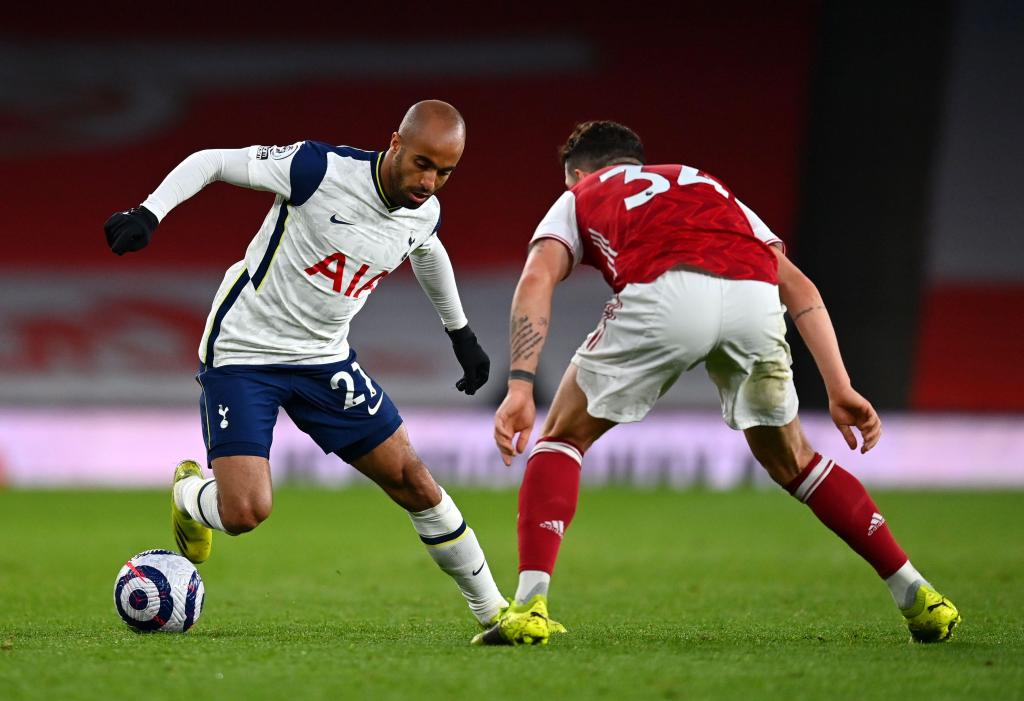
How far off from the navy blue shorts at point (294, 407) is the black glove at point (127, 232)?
2.18 feet

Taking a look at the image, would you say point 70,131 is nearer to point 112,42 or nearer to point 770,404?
point 112,42

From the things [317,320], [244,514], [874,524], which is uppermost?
Answer: [317,320]

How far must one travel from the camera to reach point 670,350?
14.4 ft

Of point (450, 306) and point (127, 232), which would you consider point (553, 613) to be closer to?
point (450, 306)

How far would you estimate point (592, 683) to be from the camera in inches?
145

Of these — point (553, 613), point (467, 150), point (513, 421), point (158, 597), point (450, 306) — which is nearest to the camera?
point (513, 421)

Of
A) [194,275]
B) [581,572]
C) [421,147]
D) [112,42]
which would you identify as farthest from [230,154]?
[112,42]

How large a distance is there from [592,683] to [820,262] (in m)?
14.0

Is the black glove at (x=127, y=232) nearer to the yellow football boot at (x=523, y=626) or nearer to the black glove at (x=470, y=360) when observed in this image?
the black glove at (x=470, y=360)

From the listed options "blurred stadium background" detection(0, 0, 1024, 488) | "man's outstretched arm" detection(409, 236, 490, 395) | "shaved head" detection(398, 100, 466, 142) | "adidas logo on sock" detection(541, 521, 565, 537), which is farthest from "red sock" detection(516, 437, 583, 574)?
"blurred stadium background" detection(0, 0, 1024, 488)

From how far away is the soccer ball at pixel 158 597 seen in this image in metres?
4.85

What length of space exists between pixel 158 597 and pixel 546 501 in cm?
145

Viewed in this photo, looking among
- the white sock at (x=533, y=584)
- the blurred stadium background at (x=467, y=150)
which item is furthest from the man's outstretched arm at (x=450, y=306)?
the blurred stadium background at (x=467, y=150)

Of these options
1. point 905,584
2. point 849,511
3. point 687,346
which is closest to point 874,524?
point 849,511
